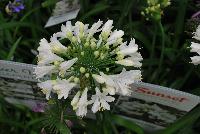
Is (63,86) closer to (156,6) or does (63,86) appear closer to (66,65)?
(66,65)

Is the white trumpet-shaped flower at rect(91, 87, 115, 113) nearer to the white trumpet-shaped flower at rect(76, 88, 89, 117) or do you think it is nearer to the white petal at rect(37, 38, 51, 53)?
the white trumpet-shaped flower at rect(76, 88, 89, 117)

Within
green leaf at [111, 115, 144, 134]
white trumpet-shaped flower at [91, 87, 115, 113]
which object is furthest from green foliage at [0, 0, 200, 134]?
white trumpet-shaped flower at [91, 87, 115, 113]

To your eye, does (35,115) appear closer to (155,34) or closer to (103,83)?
(155,34)

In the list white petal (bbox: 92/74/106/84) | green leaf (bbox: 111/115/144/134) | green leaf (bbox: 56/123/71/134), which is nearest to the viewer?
white petal (bbox: 92/74/106/84)

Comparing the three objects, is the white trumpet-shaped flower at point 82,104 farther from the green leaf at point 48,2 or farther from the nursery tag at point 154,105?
the green leaf at point 48,2

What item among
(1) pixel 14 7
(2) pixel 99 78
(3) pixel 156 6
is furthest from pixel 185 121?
(1) pixel 14 7

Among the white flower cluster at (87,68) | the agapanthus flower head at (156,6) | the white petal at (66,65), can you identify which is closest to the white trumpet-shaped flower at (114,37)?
the white flower cluster at (87,68)
